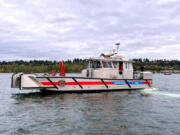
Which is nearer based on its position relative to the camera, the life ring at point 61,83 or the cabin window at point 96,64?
the life ring at point 61,83

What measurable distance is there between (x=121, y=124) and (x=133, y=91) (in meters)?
11.5

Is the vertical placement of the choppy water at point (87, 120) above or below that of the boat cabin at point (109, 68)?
below

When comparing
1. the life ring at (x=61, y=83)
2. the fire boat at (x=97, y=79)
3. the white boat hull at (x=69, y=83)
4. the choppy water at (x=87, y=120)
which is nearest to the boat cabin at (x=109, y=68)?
the fire boat at (x=97, y=79)

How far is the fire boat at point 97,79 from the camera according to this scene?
17.0 meters

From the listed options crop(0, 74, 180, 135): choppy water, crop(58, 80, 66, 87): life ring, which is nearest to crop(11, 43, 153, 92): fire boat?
crop(58, 80, 66, 87): life ring

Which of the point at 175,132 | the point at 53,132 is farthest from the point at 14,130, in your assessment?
the point at 175,132

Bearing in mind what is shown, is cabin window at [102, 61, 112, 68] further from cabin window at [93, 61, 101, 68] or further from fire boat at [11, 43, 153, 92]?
cabin window at [93, 61, 101, 68]

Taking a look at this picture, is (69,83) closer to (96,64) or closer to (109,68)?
(96,64)

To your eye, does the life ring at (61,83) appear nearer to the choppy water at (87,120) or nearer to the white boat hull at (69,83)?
the white boat hull at (69,83)

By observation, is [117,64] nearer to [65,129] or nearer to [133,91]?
[133,91]

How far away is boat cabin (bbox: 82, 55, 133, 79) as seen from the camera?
1983 centimetres

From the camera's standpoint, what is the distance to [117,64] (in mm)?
20547

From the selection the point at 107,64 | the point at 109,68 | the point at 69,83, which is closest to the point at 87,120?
the point at 69,83

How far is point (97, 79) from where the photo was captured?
61.7 ft
